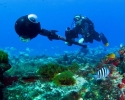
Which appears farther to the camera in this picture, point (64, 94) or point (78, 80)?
point (78, 80)

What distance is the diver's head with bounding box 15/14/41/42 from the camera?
9.19 meters

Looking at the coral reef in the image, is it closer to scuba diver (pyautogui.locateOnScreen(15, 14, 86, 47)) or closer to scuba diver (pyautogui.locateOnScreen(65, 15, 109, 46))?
scuba diver (pyautogui.locateOnScreen(15, 14, 86, 47))

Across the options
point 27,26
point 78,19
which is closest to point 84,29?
point 78,19

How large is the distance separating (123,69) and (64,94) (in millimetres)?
2564

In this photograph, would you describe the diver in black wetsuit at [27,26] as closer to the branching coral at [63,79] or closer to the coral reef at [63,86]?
the coral reef at [63,86]

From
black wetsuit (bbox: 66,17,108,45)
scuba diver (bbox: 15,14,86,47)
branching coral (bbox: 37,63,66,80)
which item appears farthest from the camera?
black wetsuit (bbox: 66,17,108,45)

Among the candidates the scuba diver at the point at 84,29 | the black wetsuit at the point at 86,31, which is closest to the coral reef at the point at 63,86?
the black wetsuit at the point at 86,31

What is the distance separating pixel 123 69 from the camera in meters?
7.60

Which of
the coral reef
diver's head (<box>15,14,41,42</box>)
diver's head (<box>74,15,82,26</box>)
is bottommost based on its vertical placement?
the coral reef

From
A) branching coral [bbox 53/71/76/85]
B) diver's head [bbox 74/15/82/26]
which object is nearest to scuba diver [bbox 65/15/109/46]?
diver's head [bbox 74/15/82/26]

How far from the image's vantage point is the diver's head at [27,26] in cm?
919

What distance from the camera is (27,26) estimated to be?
9.20 meters

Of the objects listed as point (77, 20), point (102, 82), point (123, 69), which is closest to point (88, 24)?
point (77, 20)

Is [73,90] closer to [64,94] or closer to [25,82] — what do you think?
[64,94]
